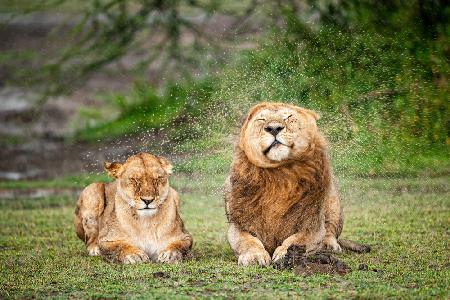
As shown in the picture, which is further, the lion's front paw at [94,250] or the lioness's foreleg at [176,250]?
the lion's front paw at [94,250]

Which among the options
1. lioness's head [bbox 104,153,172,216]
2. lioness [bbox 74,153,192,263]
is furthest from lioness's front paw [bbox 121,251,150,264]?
lioness's head [bbox 104,153,172,216]

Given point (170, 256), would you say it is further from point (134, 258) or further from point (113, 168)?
point (113, 168)

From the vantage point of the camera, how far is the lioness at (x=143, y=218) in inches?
279

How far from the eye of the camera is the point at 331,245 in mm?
7391

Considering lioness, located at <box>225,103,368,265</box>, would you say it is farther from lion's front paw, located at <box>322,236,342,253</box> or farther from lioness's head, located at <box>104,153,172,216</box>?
lioness's head, located at <box>104,153,172,216</box>

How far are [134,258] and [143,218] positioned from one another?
1.22 ft

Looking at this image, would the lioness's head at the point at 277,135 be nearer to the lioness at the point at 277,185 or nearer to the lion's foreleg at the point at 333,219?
the lioness at the point at 277,185

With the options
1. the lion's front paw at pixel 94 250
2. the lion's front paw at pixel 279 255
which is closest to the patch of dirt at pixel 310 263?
the lion's front paw at pixel 279 255

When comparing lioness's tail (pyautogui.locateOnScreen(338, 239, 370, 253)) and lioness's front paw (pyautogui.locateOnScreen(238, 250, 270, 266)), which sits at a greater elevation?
lioness's front paw (pyautogui.locateOnScreen(238, 250, 270, 266))

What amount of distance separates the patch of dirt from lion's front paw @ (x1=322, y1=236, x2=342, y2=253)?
2.18 ft

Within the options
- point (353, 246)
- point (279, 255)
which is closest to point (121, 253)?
point (279, 255)

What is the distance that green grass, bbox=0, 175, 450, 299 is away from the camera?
19.5 feet

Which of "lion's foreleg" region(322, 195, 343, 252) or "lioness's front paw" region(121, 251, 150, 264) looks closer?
"lioness's front paw" region(121, 251, 150, 264)

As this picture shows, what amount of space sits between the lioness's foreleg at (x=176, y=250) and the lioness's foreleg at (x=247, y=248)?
344 millimetres
